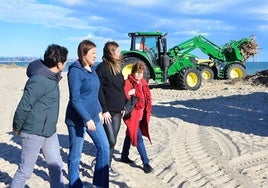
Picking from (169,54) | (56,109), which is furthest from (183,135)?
(169,54)

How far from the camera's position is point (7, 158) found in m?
6.99

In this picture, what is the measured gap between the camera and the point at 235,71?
22.4m

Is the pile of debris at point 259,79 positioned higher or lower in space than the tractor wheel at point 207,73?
lower

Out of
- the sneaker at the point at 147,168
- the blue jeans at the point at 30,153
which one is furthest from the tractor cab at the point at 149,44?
the blue jeans at the point at 30,153

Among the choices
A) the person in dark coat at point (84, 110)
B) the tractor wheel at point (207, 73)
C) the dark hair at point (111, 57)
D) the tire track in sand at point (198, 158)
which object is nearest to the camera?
the person in dark coat at point (84, 110)

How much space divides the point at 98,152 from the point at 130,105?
138 cm

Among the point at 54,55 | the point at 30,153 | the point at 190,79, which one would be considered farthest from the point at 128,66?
the point at 30,153

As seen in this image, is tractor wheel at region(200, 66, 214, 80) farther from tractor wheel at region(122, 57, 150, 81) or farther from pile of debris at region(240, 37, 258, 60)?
tractor wheel at region(122, 57, 150, 81)

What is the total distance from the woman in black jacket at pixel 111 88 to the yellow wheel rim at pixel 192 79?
1356cm

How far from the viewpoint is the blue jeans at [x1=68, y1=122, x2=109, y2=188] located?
4.77m

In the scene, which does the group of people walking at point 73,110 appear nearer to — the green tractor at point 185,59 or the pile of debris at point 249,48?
the green tractor at point 185,59

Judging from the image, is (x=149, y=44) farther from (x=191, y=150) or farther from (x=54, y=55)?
(x=54, y=55)

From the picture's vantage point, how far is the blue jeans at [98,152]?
15.7 feet

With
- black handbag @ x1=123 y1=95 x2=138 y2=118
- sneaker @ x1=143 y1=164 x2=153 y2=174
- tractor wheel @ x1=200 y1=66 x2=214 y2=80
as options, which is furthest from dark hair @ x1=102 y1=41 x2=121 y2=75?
tractor wheel @ x1=200 y1=66 x2=214 y2=80
